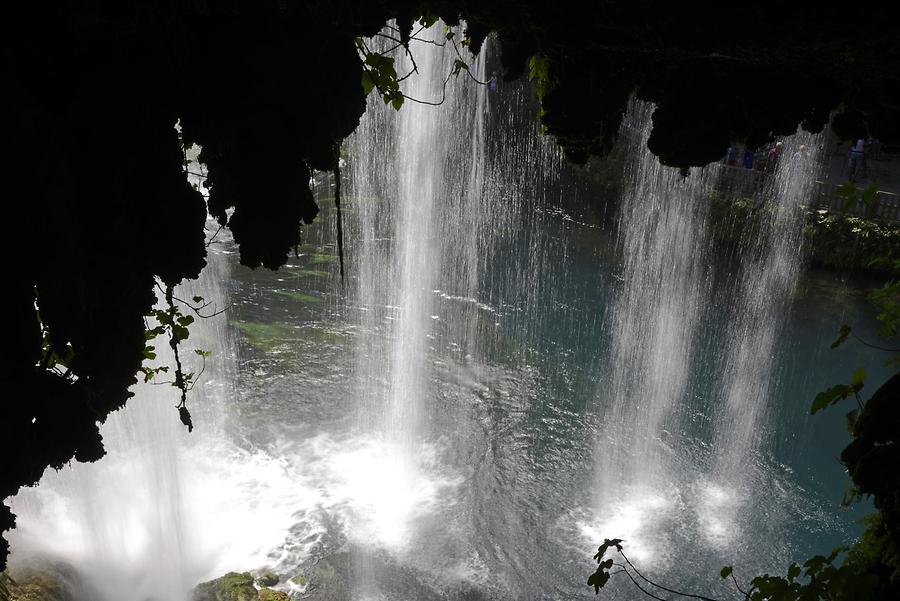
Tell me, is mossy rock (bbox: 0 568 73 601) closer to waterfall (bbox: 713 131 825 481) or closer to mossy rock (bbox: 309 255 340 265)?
waterfall (bbox: 713 131 825 481)

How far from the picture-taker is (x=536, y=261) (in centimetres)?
1764

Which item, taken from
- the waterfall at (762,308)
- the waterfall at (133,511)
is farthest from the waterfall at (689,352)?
the waterfall at (133,511)

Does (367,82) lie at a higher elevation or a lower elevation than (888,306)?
higher

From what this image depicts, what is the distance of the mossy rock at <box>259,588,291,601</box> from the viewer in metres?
6.47

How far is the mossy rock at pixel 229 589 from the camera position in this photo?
21.0ft

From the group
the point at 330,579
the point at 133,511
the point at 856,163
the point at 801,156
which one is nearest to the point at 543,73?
the point at 330,579

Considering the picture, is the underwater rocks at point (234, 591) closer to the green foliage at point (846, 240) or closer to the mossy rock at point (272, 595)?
the mossy rock at point (272, 595)

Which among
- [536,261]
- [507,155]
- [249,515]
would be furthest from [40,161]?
[507,155]

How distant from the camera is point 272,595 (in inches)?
258

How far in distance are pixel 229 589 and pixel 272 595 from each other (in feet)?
1.55

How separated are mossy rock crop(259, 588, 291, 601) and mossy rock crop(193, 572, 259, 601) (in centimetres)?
8

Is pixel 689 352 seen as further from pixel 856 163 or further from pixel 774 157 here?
pixel 856 163

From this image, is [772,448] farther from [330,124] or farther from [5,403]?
[5,403]

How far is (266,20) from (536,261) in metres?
15.3
